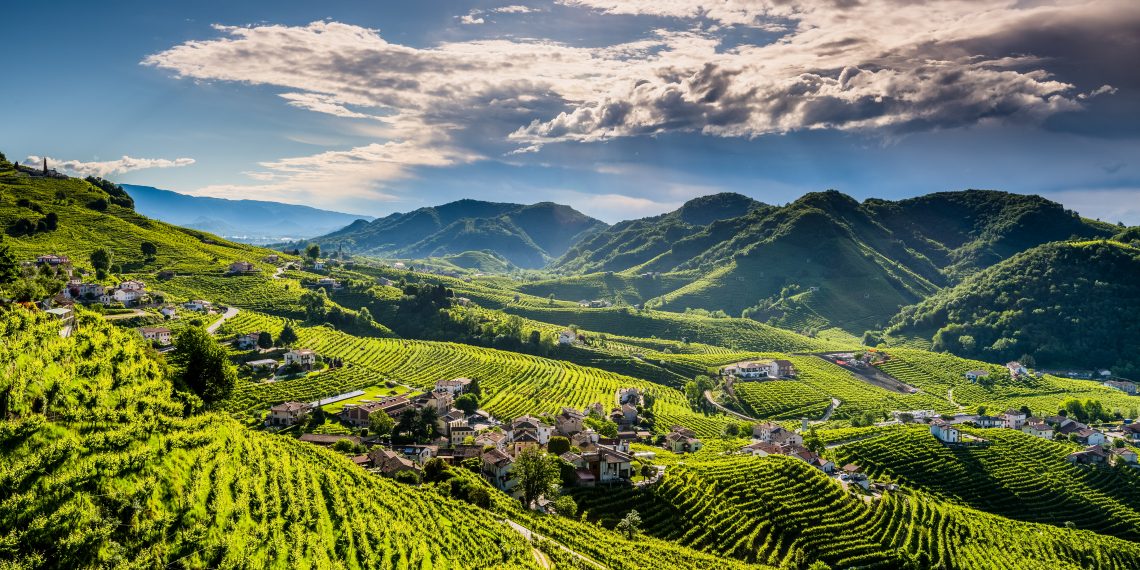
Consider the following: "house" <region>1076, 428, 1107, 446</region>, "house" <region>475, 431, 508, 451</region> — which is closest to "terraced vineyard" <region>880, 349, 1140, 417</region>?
"house" <region>1076, 428, 1107, 446</region>

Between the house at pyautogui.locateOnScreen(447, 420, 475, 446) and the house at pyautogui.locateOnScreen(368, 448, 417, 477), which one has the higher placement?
the house at pyautogui.locateOnScreen(368, 448, 417, 477)

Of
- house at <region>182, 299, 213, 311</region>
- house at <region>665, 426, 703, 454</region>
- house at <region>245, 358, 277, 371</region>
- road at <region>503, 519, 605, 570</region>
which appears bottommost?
house at <region>665, 426, 703, 454</region>

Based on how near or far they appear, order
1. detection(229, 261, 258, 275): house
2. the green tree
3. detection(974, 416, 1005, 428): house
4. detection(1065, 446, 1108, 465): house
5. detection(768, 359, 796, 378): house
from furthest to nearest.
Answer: detection(229, 261, 258, 275): house, the green tree, detection(768, 359, 796, 378): house, detection(974, 416, 1005, 428): house, detection(1065, 446, 1108, 465): house

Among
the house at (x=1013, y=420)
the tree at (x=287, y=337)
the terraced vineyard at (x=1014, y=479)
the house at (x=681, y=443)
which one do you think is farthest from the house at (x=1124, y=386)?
the tree at (x=287, y=337)

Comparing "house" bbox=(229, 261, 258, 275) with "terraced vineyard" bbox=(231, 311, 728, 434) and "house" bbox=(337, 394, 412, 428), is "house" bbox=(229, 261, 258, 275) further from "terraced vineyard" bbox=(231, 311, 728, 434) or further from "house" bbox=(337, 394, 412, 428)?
"house" bbox=(337, 394, 412, 428)

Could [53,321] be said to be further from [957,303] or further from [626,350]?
[957,303]

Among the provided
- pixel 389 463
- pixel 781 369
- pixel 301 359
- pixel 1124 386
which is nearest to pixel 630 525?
pixel 389 463

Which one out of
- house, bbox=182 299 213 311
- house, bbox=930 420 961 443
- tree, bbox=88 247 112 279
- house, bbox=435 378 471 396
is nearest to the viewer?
house, bbox=930 420 961 443

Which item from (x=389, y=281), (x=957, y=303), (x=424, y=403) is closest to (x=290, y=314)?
(x=424, y=403)
